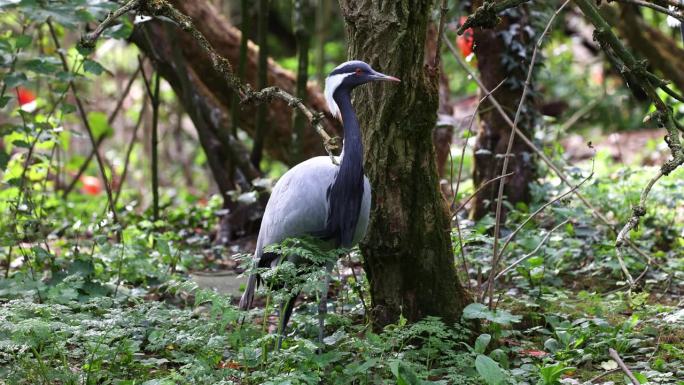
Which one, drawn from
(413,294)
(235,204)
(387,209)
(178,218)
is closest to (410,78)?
(387,209)

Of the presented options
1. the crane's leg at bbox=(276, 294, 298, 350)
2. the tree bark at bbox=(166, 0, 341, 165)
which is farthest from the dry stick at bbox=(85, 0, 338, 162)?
the tree bark at bbox=(166, 0, 341, 165)

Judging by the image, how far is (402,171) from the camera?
440 centimetres

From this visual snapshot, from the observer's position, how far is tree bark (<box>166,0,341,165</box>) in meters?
7.85

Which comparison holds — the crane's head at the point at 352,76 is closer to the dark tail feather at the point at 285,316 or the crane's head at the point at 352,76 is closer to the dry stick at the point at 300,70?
the dark tail feather at the point at 285,316

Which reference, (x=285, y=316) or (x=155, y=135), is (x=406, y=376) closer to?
(x=285, y=316)

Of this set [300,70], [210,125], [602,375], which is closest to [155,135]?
[210,125]

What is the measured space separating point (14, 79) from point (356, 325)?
8.91ft

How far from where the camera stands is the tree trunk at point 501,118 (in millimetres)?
6691

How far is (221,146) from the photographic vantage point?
303 inches

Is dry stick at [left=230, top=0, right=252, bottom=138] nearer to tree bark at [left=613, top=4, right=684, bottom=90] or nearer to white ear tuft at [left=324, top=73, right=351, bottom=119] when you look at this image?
white ear tuft at [left=324, top=73, right=351, bottom=119]

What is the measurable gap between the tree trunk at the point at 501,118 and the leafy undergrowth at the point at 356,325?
1.20ft

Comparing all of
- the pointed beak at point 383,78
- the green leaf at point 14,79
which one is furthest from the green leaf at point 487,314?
the green leaf at point 14,79

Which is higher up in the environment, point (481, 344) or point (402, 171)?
point (402, 171)

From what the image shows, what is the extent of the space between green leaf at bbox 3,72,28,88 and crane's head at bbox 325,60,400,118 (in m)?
2.15
